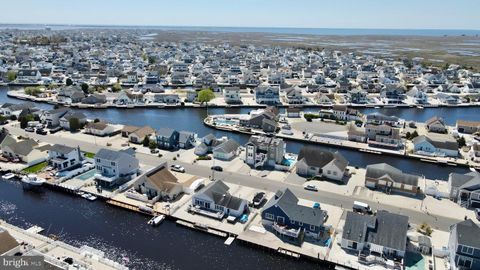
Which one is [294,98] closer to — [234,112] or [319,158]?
[234,112]

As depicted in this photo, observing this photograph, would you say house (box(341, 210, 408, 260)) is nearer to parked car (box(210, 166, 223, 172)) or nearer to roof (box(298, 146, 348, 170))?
roof (box(298, 146, 348, 170))

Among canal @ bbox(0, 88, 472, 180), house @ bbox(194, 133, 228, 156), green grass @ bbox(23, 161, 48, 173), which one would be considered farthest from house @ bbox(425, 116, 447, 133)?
green grass @ bbox(23, 161, 48, 173)

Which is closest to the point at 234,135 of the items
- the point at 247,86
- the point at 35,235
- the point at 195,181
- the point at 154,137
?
the point at 154,137

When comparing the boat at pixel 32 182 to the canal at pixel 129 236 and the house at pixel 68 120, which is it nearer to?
the canal at pixel 129 236

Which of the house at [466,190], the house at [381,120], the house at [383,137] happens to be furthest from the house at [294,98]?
the house at [466,190]

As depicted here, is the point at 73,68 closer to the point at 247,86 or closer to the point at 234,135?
the point at 247,86

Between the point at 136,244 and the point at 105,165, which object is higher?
the point at 105,165
